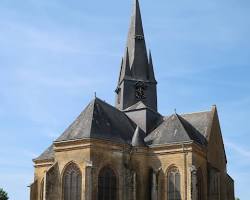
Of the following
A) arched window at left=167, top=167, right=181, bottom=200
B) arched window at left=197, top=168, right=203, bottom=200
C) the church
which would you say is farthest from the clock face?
arched window at left=167, top=167, right=181, bottom=200

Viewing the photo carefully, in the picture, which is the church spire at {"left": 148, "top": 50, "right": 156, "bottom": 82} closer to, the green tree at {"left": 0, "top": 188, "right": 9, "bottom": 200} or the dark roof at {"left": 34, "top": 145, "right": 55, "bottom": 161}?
the dark roof at {"left": 34, "top": 145, "right": 55, "bottom": 161}

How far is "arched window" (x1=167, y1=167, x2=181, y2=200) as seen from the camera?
3881 cm

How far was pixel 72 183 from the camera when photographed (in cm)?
3772

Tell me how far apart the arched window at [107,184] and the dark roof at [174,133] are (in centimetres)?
471

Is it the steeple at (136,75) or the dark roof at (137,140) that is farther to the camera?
the steeple at (136,75)

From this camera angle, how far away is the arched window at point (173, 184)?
127ft

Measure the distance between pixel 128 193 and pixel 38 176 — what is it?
9.24 m

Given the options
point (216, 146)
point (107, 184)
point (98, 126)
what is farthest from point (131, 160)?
point (216, 146)

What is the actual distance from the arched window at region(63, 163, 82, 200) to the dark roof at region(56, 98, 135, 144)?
2301 millimetres

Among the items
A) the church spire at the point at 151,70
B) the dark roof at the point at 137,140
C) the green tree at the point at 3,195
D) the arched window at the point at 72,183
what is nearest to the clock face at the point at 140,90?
the church spire at the point at 151,70

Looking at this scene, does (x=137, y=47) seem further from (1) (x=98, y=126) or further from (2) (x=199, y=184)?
(2) (x=199, y=184)

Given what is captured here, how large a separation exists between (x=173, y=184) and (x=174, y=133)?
4.09m

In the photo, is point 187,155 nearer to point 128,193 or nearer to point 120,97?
point 128,193

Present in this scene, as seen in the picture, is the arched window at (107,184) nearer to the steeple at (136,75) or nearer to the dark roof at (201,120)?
the dark roof at (201,120)
